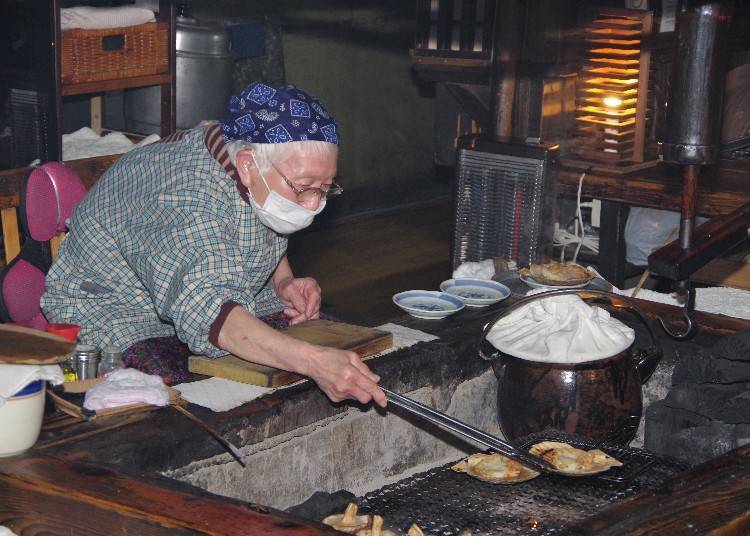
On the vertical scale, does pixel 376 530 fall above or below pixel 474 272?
below

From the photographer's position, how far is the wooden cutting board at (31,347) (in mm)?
2900

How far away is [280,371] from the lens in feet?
12.2

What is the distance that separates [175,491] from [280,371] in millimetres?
985

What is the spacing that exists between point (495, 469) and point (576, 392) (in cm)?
52

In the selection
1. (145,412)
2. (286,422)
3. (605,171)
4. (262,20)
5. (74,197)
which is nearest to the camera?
(145,412)

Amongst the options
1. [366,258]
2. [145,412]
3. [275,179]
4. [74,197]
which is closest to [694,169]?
[275,179]

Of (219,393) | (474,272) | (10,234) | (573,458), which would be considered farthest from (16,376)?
(474,272)

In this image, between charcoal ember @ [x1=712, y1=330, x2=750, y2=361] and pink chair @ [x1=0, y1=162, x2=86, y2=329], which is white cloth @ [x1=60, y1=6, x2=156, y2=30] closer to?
pink chair @ [x1=0, y1=162, x2=86, y2=329]

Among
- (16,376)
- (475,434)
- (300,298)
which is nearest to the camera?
(16,376)

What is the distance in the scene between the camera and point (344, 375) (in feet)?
11.5

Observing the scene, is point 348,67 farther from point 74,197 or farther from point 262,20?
point 74,197

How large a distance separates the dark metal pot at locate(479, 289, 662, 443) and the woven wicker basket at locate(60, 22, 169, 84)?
137 inches

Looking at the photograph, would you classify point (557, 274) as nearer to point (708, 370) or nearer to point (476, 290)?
point (476, 290)

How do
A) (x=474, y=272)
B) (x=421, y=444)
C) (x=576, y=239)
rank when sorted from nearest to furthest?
(x=421, y=444) → (x=474, y=272) → (x=576, y=239)
